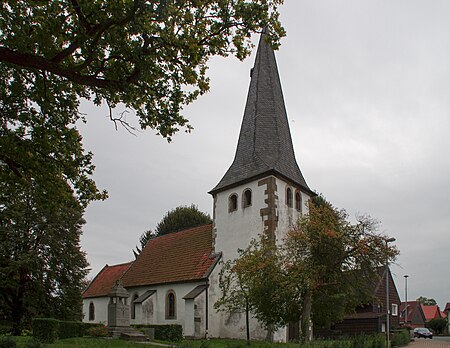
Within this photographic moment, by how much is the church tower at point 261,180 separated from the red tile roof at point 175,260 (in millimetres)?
1603

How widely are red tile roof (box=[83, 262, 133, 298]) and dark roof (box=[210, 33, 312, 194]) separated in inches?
572

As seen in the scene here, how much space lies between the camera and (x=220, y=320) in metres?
26.5

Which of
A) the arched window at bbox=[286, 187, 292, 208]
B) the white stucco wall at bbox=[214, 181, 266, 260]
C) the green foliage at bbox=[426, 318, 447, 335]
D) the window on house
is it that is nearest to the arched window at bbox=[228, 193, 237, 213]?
the white stucco wall at bbox=[214, 181, 266, 260]

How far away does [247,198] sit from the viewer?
27.4 meters

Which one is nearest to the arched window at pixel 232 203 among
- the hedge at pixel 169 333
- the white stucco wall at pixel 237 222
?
the white stucco wall at pixel 237 222

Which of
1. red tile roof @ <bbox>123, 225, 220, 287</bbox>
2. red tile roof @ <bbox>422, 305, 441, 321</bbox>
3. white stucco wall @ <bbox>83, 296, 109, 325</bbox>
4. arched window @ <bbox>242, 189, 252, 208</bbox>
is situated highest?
arched window @ <bbox>242, 189, 252, 208</bbox>

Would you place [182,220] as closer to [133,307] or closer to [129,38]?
[133,307]

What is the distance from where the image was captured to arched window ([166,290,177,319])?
28.2 metres

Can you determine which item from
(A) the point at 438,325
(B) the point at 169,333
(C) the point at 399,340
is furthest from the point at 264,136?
(A) the point at 438,325

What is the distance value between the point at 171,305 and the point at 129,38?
2194 centimetres

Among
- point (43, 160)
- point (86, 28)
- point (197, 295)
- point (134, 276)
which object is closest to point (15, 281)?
point (134, 276)

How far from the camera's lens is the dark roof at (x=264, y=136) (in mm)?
27439

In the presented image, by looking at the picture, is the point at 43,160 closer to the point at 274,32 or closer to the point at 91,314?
the point at 274,32

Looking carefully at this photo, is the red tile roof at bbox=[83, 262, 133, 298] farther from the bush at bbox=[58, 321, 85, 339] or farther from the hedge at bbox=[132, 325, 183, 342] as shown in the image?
the hedge at bbox=[132, 325, 183, 342]
